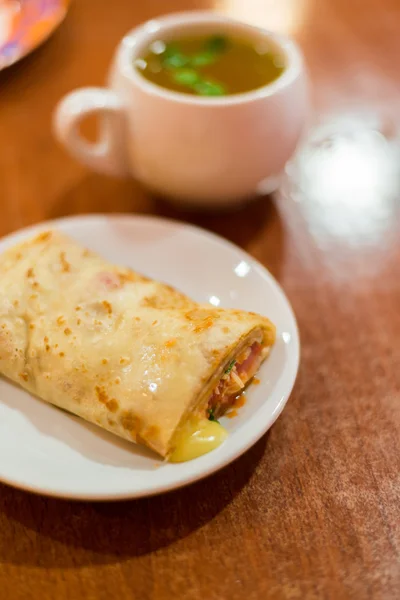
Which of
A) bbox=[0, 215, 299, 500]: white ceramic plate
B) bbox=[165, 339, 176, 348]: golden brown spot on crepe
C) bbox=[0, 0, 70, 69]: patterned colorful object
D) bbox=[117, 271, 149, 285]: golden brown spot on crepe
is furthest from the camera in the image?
bbox=[0, 0, 70, 69]: patterned colorful object

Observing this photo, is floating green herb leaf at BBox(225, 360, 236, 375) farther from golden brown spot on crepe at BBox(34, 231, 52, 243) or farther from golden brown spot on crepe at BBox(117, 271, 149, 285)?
golden brown spot on crepe at BBox(34, 231, 52, 243)

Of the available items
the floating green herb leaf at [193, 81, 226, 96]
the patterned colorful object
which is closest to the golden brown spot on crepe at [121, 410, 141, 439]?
the floating green herb leaf at [193, 81, 226, 96]

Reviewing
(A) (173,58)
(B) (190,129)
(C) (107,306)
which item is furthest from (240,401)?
(A) (173,58)

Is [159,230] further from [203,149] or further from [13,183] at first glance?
[13,183]

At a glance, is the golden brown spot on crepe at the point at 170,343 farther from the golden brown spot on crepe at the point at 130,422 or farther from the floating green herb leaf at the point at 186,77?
the floating green herb leaf at the point at 186,77

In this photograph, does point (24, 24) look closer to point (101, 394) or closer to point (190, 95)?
point (190, 95)

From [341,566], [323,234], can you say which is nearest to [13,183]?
[323,234]
